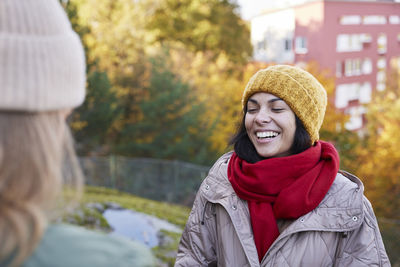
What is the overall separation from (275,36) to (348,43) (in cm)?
648

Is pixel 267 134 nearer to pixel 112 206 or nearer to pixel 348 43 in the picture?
pixel 112 206


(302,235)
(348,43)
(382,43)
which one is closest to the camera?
(302,235)

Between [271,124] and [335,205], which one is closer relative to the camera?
[335,205]

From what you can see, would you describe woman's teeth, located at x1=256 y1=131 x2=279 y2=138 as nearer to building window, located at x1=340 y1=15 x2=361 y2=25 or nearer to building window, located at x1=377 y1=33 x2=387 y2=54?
building window, located at x1=340 y1=15 x2=361 y2=25

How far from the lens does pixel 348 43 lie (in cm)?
3541

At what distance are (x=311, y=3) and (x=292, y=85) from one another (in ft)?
109

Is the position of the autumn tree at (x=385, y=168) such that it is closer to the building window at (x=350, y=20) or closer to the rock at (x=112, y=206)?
the building window at (x=350, y=20)

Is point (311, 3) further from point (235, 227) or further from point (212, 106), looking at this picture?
point (235, 227)

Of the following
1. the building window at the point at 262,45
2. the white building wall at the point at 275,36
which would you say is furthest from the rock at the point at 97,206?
the building window at the point at 262,45

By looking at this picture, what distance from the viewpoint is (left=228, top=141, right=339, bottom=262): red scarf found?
7.24 feet

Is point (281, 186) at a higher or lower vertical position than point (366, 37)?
lower

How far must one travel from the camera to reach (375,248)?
6.74ft

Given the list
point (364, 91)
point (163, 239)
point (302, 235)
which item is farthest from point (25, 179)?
point (364, 91)

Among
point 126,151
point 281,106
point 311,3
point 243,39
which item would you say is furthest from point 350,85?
point 281,106
